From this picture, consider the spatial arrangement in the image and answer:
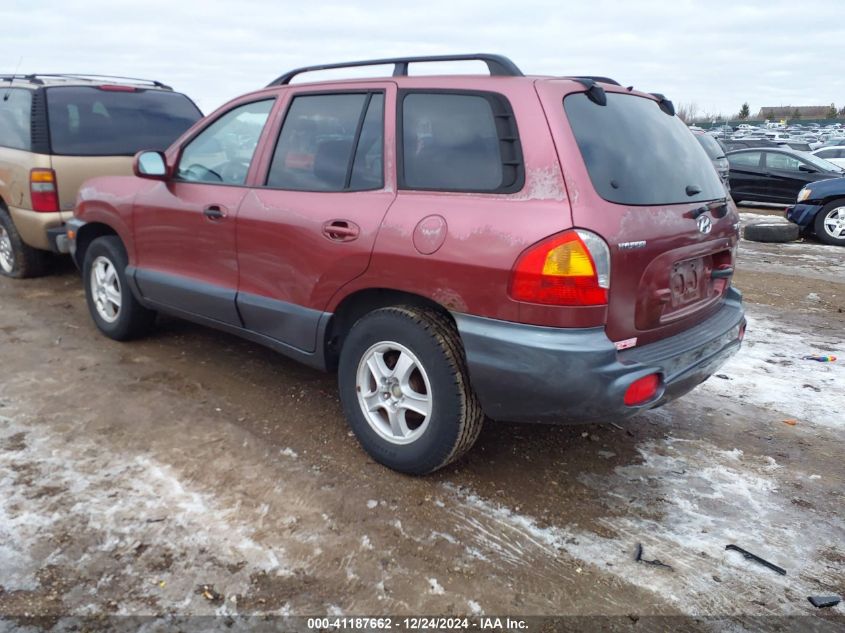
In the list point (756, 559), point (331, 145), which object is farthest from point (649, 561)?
point (331, 145)

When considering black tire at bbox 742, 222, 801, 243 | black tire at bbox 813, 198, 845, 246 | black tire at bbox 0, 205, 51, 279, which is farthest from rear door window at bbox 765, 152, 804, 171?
black tire at bbox 0, 205, 51, 279

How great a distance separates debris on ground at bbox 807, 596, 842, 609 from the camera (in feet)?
7.92

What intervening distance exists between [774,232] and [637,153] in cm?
892

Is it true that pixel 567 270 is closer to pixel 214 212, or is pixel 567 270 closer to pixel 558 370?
pixel 558 370

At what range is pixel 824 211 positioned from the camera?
10586 mm

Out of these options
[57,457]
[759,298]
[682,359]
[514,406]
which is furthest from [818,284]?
[57,457]

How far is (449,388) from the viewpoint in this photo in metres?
2.85

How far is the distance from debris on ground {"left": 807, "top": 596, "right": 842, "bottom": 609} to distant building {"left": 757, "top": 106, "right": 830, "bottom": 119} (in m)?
92.2

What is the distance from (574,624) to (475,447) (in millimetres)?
1292

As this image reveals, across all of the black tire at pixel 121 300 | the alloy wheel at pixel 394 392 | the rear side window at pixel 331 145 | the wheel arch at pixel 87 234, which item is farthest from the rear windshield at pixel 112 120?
the alloy wheel at pixel 394 392

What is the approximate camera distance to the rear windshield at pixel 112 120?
5.88 m

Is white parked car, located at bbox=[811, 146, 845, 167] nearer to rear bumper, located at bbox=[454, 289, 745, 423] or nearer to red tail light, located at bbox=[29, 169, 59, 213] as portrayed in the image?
rear bumper, located at bbox=[454, 289, 745, 423]

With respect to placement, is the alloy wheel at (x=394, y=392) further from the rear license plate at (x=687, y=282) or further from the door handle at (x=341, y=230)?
the rear license plate at (x=687, y=282)

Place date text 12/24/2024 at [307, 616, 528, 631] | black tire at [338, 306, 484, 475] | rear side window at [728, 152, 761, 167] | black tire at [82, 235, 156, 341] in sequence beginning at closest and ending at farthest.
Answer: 1. date text 12/24/2024 at [307, 616, 528, 631]
2. black tire at [338, 306, 484, 475]
3. black tire at [82, 235, 156, 341]
4. rear side window at [728, 152, 761, 167]
